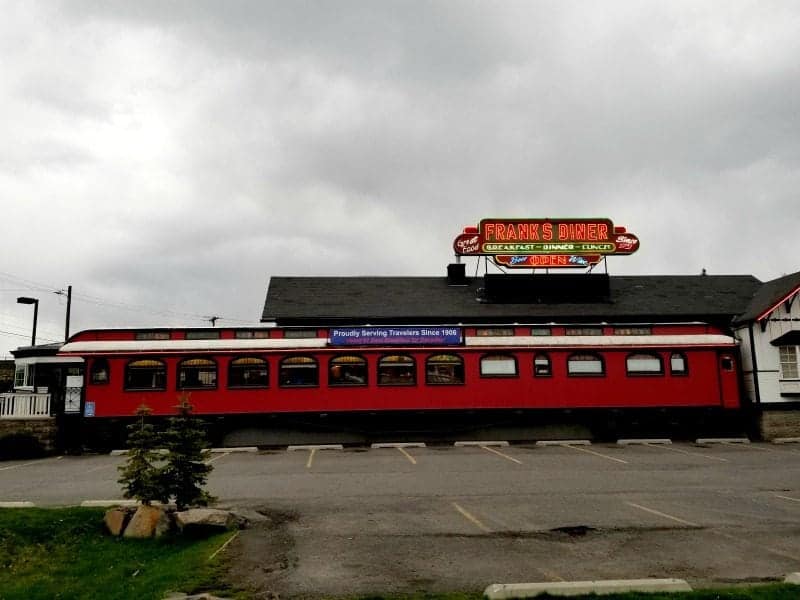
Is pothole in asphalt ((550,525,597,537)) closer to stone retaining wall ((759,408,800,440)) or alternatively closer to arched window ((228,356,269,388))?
arched window ((228,356,269,388))

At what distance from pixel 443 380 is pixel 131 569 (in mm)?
16267

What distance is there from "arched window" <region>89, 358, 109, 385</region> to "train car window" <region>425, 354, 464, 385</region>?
11.6 meters

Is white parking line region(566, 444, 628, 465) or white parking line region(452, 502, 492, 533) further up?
white parking line region(566, 444, 628, 465)

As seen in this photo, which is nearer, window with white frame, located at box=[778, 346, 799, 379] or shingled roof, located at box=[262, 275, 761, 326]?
window with white frame, located at box=[778, 346, 799, 379]

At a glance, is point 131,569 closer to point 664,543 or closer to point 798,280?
point 664,543

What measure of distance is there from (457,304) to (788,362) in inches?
550

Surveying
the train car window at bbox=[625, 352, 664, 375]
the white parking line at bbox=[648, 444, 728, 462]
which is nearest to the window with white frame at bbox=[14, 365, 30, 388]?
the train car window at bbox=[625, 352, 664, 375]

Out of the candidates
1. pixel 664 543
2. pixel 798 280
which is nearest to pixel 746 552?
pixel 664 543

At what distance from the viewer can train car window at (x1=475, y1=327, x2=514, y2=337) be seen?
2397 cm

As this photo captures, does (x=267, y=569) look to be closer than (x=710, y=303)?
Yes

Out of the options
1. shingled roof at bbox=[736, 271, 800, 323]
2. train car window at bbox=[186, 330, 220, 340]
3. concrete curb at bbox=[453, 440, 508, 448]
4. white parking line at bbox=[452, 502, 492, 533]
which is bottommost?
white parking line at bbox=[452, 502, 492, 533]

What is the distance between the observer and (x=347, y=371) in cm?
2336

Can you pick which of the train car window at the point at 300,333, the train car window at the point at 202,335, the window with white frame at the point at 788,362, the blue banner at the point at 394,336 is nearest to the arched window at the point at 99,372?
the train car window at the point at 202,335

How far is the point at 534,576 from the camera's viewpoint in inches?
301
